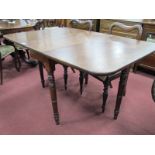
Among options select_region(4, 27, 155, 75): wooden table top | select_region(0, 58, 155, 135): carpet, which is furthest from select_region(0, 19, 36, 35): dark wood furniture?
select_region(4, 27, 155, 75): wooden table top

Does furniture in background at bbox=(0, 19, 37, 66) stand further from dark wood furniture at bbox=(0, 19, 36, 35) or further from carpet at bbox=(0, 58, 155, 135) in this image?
carpet at bbox=(0, 58, 155, 135)

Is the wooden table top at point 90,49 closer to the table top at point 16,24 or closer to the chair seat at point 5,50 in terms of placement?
the chair seat at point 5,50

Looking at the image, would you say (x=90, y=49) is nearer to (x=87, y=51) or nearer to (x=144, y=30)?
(x=87, y=51)

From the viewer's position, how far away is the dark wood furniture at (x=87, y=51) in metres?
1.10

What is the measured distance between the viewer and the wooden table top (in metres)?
1.10

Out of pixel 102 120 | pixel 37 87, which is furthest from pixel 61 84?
pixel 102 120

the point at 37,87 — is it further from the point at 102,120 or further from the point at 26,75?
the point at 102,120

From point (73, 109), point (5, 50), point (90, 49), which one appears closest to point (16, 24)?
point (5, 50)

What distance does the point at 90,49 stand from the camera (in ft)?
4.58

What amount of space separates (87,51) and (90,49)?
2.4 inches

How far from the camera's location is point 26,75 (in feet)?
9.04

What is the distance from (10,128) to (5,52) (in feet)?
4.02

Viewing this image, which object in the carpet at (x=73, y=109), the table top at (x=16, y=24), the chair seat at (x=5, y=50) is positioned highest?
the table top at (x=16, y=24)


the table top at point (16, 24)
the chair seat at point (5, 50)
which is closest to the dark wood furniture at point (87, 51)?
the chair seat at point (5, 50)
